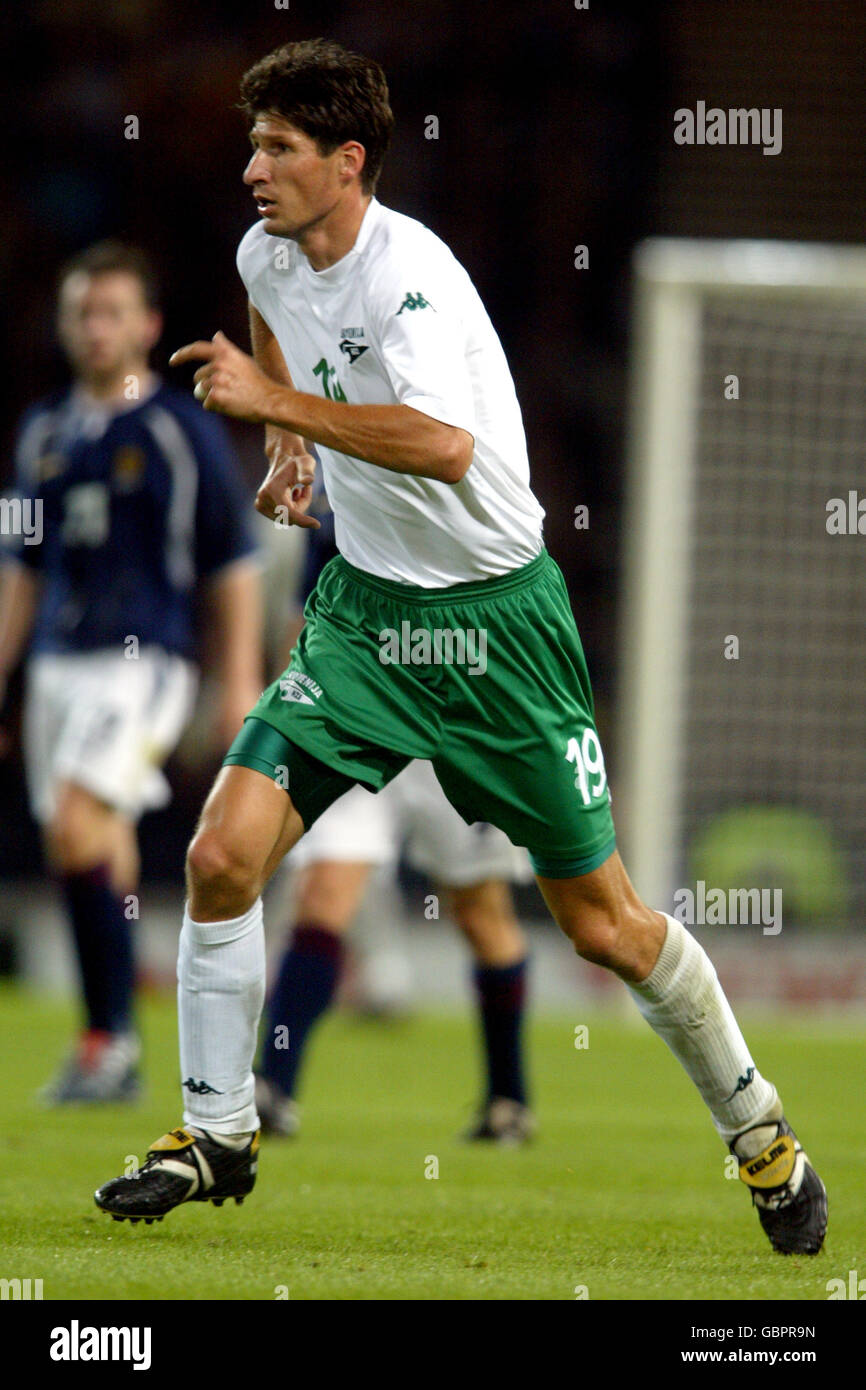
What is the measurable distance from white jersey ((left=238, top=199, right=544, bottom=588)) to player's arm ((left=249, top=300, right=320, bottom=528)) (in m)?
0.06

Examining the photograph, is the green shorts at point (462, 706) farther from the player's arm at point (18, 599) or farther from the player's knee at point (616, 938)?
the player's arm at point (18, 599)

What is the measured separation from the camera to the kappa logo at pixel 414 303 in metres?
3.35

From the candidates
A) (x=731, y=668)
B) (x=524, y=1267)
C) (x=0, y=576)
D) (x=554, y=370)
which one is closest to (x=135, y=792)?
(x=0, y=576)

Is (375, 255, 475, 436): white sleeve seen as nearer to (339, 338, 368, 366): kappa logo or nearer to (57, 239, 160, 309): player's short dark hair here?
(339, 338, 368, 366): kappa logo

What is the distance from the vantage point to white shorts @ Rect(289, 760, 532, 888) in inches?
201

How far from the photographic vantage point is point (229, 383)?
3.15m

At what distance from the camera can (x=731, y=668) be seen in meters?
8.75

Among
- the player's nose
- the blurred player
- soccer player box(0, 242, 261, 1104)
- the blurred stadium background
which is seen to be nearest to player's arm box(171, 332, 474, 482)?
the player's nose

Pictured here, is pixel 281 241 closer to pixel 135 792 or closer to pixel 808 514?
pixel 135 792

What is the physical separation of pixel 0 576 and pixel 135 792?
1445 millimetres

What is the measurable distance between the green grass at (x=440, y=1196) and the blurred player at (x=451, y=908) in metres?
0.17

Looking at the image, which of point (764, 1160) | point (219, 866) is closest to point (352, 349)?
point (219, 866)

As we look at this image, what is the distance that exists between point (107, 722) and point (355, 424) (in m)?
2.85

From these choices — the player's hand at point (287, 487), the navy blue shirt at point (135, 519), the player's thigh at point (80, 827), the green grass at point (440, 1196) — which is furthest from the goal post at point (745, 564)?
the player's hand at point (287, 487)
